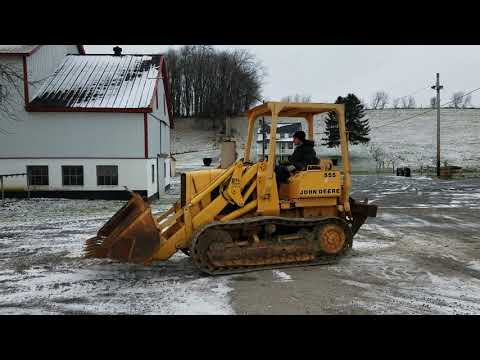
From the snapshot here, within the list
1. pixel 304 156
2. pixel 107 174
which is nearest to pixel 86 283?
pixel 304 156

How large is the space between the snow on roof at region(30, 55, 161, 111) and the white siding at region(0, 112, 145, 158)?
18.3 inches

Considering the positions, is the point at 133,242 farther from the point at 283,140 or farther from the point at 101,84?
the point at 101,84

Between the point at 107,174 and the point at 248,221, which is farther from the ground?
the point at 107,174

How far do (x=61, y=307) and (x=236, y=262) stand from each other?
8.55ft

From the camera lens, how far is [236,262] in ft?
21.1

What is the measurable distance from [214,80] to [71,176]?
164ft

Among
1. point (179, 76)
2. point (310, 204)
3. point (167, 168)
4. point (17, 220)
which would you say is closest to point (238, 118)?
point (179, 76)

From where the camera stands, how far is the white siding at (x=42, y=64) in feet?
55.6

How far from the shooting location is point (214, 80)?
64.1 m

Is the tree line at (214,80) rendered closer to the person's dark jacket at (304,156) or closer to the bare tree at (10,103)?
the bare tree at (10,103)

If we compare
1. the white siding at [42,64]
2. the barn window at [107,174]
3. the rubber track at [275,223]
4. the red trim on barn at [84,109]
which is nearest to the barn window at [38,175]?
the barn window at [107,174]

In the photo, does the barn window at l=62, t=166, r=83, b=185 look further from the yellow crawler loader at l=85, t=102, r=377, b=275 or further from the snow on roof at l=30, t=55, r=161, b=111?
the yellow crawler loader at l=85, t=102, r=377, b=275

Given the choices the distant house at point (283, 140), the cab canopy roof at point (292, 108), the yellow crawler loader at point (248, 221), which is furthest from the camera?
the distant house at point (283, 140)

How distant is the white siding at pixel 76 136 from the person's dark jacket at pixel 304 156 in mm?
11258
